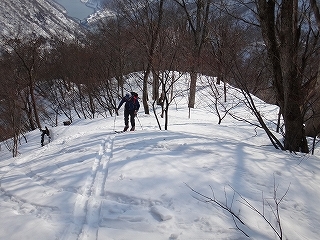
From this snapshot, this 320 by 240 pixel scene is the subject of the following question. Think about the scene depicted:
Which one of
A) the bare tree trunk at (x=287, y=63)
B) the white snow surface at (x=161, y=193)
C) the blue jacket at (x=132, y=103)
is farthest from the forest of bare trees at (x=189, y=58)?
the white snow surface at (x=161, y=193)

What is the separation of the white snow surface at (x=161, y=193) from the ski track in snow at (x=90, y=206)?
0.5 inches

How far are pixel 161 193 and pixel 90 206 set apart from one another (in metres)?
1.03

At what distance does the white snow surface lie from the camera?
2.92 m

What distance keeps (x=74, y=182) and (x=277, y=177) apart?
3.44 m

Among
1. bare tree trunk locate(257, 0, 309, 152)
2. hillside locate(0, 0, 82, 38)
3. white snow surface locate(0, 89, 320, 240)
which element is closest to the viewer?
white snow surface locate(0, 89, 320, 240)

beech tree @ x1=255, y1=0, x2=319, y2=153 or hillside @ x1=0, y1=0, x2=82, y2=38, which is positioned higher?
hillside @ x1=0, y1=0, x2=82, y2=38

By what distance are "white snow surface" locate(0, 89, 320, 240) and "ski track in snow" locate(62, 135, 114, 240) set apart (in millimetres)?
12

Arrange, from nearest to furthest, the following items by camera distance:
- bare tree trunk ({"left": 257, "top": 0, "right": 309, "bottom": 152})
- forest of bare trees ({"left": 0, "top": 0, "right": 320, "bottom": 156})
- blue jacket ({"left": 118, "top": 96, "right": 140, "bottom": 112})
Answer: bare tree trunk ({"left": 257, "top": 0, "right": 309, "bottom": 152}) → forest of bare trees ({"left": 0, "top": 0, "right": 320, "bottom": 156}) → blue jacket ({"left": 118, "top": 96, "right": 140, "bottom": 112})

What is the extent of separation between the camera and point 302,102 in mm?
5418

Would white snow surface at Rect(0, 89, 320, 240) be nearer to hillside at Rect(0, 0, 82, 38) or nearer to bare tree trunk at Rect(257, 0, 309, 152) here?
bare tree trunk at Rect(257, 0, 309, 152)

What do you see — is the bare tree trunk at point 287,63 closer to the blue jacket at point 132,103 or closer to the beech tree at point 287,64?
the beech tree at point 287,64

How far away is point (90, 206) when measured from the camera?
346 cm

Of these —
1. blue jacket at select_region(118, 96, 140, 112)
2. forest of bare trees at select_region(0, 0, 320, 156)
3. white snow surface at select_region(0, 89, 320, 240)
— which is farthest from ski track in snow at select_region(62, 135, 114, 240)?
blue jacket at select_region(118, 96, 140, 112)

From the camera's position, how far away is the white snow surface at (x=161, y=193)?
292 cm
